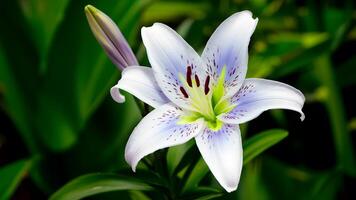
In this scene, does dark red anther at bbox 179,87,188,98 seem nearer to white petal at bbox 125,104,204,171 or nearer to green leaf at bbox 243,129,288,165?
white petal at bbox 125,104,204,171

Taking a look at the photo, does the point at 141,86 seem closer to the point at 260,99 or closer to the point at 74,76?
the point at 260,99

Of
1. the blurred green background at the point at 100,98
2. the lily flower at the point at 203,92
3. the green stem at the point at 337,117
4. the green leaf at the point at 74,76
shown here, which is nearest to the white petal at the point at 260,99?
the lily flower at the point at 203,92

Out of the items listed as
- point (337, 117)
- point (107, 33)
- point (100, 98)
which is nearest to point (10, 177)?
point (100, 98)

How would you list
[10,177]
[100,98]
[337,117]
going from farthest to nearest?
[337,117], [100,98], [10,177]

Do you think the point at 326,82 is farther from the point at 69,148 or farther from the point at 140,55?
the point at 69,148

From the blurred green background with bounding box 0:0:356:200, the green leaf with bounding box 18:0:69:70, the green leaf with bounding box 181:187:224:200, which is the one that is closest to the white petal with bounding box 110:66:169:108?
the green leaf with bounding box 181:187:224:200

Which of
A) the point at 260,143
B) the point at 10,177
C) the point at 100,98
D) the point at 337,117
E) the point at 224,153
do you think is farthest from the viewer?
the point at 337,117
